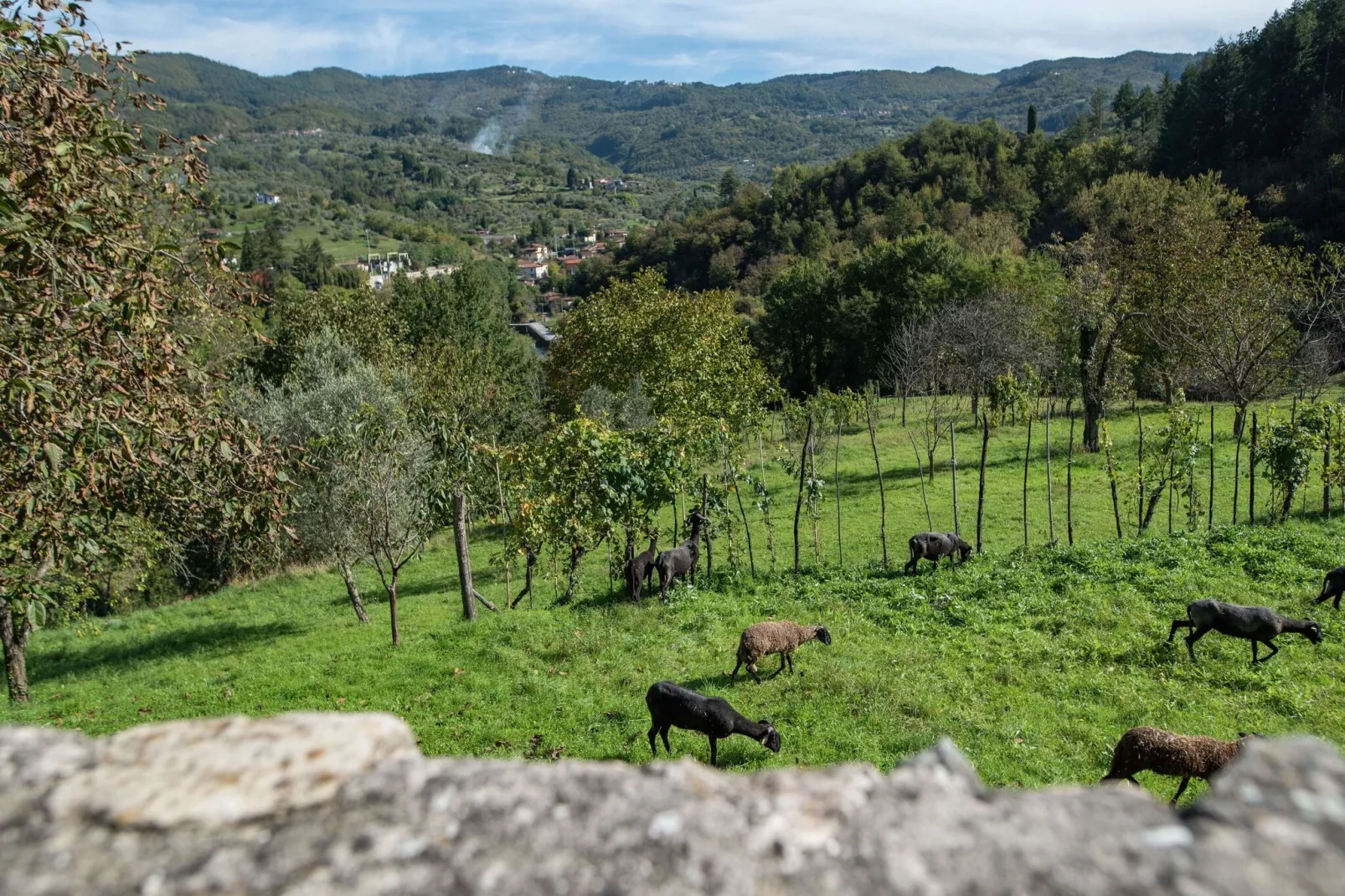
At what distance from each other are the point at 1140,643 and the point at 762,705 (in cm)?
598

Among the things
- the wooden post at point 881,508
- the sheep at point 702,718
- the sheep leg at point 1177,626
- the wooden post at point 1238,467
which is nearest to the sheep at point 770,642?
the sheep at point 702,718

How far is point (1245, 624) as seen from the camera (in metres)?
11.0

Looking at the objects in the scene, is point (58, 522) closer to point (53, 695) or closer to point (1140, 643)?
point (53, 695)

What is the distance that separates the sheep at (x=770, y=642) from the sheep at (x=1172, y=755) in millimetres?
4547

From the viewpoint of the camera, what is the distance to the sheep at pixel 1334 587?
493 inches

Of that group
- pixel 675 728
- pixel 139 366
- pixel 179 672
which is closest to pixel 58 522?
pixel 139 366

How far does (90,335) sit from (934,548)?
14685 mm

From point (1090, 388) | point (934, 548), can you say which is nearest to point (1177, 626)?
point (934, 548)

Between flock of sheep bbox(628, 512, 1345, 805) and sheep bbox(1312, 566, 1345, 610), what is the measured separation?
1cm

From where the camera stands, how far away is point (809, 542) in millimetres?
21984

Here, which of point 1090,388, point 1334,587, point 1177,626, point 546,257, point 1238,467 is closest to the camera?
point 1177,626

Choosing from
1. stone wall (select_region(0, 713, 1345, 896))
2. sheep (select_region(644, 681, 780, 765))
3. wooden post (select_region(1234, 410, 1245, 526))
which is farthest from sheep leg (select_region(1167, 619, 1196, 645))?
stone wall (select_region(0, 713, 1345, 896))

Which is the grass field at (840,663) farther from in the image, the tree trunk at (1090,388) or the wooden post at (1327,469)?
the tree trunk at (1090,388)

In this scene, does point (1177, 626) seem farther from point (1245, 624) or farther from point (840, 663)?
point (840, 663)
